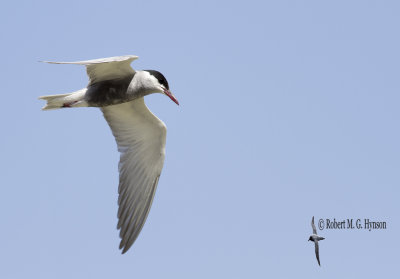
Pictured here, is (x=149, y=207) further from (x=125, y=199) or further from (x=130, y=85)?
(x=130, y=85)

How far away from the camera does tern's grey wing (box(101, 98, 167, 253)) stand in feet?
35.9

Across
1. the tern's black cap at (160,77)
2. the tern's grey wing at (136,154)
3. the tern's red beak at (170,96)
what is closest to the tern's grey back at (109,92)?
the tern's black cap at (160,77)

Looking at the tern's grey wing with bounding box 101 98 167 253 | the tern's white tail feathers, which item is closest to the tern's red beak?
the tern's grey wing with bounding box 101 98 167 253

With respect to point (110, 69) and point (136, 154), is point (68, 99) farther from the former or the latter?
point (136, 154)

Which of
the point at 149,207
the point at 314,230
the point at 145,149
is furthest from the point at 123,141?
the point at 314,230

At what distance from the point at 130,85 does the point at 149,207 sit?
2.07m

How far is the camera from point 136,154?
11.3 m

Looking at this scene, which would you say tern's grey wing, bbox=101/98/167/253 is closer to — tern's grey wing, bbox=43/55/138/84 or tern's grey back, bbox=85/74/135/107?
tern's grey back, bbox=85/74/135/107

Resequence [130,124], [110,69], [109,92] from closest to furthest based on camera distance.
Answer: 1. [110,69]
2. [109,92]
3. [130,124]

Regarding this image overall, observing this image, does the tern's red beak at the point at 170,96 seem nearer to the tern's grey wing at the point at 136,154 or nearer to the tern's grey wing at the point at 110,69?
the tern's grey wing at the point at 110,69

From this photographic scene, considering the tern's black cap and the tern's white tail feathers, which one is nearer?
the tern's black cap

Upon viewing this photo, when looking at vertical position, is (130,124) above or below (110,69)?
below

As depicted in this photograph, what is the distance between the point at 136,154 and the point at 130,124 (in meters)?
0.51

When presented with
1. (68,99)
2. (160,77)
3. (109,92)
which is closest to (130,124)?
(109,92)
